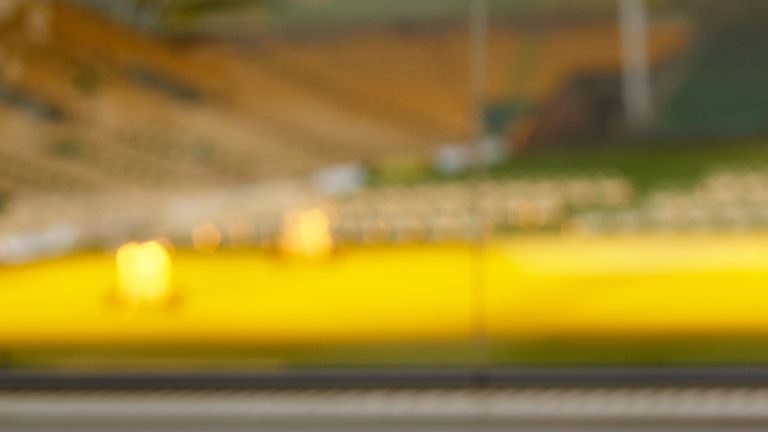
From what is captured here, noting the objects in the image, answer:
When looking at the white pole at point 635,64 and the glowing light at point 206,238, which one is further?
the glowing light at point 206,238

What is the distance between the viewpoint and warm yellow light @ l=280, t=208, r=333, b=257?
1.99 metres

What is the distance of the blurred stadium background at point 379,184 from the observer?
191 centimetres

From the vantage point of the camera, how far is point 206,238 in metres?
2.02

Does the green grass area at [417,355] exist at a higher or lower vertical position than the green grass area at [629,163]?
lower

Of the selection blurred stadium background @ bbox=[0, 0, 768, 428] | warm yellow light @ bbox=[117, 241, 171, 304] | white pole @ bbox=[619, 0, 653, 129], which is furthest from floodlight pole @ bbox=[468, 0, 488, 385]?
warm yellow light @ bbox=[117, 241, 171, 304]

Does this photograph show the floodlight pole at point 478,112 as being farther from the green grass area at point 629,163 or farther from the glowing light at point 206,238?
the glowing light at point 206,238

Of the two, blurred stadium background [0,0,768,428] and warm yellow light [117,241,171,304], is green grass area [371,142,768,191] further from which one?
warm yellow light [117,241,171,304]

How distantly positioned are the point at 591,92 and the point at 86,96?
1155mm

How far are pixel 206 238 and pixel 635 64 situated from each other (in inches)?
41.6

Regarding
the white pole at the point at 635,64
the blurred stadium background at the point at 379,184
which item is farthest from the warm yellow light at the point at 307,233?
the white pole at the point at 635,64

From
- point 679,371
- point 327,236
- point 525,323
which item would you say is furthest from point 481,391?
point 327,236

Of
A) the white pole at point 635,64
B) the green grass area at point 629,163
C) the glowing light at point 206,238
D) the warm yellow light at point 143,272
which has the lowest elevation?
the warm yellow light at point 143,272

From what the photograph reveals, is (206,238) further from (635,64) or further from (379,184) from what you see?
(635,64)

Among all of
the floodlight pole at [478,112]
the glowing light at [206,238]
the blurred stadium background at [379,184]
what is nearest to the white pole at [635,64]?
the blurred stadium background at [379,184]
